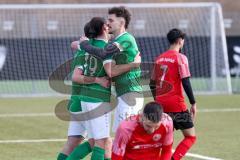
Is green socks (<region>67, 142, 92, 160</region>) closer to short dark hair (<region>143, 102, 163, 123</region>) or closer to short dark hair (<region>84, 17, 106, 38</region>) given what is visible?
short dark hair (<region>84, 17, 106, 38</region>)

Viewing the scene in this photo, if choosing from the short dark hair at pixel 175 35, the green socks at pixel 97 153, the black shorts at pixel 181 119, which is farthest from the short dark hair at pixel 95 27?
the black shorts at pixel 181 119

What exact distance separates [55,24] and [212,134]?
15832 mm

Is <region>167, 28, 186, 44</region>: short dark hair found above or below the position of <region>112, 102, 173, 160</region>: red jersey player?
above

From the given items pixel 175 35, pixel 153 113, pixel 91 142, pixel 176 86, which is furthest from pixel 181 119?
pixel 153 113

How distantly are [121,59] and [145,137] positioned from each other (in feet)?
4.30

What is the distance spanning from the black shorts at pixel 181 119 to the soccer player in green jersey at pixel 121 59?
128 centimetres

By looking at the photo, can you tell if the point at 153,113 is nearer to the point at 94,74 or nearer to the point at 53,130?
the point at 94,74

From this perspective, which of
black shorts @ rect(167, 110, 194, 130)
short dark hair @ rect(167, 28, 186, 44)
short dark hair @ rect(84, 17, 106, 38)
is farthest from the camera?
black shorts @ rect(167, 110, 194, 130)

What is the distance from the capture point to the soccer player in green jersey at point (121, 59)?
9.85 metres

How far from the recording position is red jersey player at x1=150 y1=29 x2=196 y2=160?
11242 millimetres

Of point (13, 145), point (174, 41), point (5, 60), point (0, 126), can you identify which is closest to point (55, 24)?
point (5, 60)

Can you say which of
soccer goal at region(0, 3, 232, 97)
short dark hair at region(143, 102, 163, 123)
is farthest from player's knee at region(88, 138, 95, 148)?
soccer goal at region(0, 3, 232, 97)

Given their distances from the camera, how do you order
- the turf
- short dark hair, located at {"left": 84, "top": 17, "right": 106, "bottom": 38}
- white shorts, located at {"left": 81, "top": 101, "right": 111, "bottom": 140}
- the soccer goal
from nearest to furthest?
short dark hair, located at {"left": 84, "top": 17, "right": 106, "bottom": 38} → white shorts, located at {"left": 81, "top": 101, "right": 111, "bottom": 140} → the turf → the soccer goal

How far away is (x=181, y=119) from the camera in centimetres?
1144
